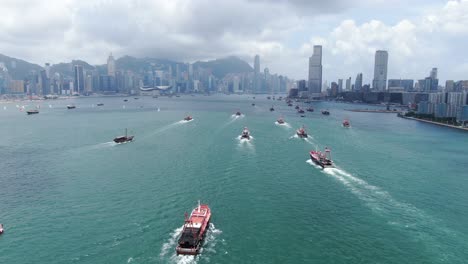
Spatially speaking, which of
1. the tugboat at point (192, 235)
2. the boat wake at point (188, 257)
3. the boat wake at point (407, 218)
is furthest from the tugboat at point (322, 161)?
the tugboat at point (192, 235)

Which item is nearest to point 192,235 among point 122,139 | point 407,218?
point 407,218

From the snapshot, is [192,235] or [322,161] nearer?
[192,235]

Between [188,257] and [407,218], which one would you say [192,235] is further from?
[407,218]

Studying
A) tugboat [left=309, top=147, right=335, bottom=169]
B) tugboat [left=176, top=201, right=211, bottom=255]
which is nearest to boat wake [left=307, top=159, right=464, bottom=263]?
tugboat [left=309, top=147, right=335, bottom=169]

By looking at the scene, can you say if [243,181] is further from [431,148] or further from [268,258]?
[431,148]

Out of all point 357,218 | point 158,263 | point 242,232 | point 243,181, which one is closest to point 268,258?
point 242,232

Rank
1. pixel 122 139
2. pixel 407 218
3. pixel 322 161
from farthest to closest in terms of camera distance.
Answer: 1. pixel 122 139
2. pixel 322 161
3. pixel 407 218
